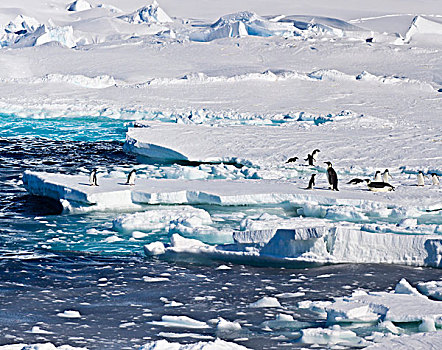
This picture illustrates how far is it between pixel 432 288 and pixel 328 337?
149 cm

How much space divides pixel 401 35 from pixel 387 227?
31671 millimetres

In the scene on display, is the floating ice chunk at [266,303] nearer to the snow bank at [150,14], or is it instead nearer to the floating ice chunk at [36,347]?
the floating ice chunk at [36,347]

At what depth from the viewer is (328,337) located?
4.39 meters

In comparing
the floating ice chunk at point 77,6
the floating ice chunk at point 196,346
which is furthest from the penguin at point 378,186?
the floating ice chunk at point 77,6

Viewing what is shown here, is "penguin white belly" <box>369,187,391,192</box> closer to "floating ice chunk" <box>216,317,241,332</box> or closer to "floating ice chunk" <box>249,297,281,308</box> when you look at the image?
"floating ice chunk" <box>249,297,281,308</box>

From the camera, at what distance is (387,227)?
725 centimetres

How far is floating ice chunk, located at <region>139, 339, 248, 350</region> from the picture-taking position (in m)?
4.04

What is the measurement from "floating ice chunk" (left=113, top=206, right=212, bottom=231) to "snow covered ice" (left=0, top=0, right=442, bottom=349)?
0.02 m

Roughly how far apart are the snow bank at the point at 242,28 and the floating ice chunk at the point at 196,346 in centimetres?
3225

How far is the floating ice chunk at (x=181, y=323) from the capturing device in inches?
188

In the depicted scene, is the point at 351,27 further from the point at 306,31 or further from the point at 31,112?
the point at 31,112

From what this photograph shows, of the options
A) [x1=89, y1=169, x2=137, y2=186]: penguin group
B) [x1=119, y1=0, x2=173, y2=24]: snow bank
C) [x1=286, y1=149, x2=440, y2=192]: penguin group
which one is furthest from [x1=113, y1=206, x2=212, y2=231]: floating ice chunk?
[x1=119, y1=0, x2=173, y2=24]: snow bank

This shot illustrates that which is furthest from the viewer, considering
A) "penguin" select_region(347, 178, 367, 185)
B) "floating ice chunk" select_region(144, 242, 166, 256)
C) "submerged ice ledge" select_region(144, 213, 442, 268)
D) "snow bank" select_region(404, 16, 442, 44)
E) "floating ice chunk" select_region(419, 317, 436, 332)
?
"snow bank" select_region(404, 16, 442, 44)

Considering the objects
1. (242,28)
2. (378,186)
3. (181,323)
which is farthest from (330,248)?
(242,28)
